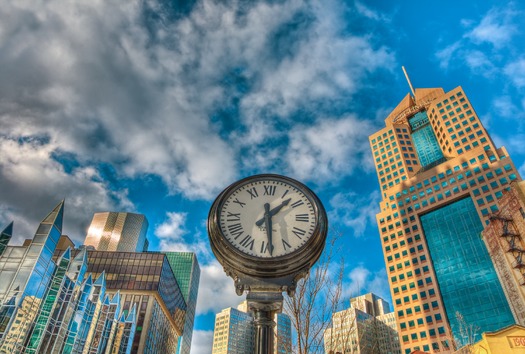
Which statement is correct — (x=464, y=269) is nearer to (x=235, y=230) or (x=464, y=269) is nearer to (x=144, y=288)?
(x=144, y=288)

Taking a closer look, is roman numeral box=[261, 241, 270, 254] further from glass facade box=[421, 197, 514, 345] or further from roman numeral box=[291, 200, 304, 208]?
glass facade box=[421, 197, 514, 345]

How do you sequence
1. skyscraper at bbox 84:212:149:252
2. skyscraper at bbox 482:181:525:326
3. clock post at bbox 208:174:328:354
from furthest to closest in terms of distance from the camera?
skyscraper at bbox 84:212:149:252 < skyscraper at bbox 482:181:525:326 < clock post at bbox 208:174:328:354

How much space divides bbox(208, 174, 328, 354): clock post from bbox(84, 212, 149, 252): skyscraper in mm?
162598

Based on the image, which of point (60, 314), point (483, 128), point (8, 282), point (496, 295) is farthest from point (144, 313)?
point (483, 128)

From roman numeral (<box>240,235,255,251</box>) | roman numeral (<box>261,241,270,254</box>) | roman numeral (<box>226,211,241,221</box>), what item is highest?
roman numeral (<box>226,211,241,221</box>)

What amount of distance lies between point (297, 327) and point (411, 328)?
6477 centimetres

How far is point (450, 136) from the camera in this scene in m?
75.0

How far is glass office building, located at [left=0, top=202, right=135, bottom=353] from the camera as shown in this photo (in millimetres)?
25500

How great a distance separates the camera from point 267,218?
3133 millimetres

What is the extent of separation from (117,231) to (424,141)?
13517 cm

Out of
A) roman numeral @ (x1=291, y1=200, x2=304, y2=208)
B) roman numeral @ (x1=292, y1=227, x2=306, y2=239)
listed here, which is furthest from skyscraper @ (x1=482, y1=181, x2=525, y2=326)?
roman numeral @ (x1=292, y1=227, x2=306, y2=239)

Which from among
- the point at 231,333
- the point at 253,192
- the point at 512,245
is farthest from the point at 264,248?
the point at 231,333

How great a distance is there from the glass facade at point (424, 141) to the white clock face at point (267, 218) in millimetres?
85475

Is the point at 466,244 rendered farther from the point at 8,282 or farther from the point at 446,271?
the point at 8,282
